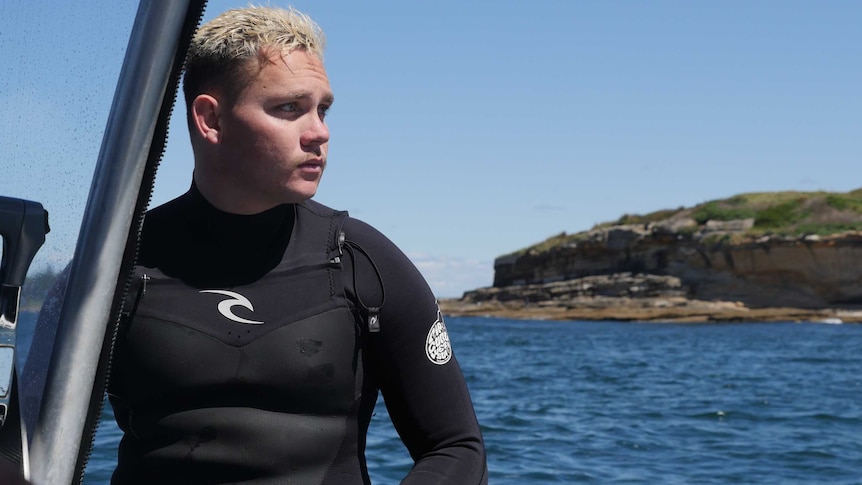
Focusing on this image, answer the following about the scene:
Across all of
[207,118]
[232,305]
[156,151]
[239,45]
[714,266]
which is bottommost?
[232,305]

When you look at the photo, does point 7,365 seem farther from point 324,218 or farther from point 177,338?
point 324,218

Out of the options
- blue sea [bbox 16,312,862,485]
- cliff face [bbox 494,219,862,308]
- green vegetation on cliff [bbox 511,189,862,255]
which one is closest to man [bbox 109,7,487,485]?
blue sea [bbox 16,312,862,485]

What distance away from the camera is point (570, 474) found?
976 centimetres

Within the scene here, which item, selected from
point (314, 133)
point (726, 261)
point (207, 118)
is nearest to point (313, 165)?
point (314, 133)

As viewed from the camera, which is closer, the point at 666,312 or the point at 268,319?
the point at 268,319

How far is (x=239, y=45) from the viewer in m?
1.67

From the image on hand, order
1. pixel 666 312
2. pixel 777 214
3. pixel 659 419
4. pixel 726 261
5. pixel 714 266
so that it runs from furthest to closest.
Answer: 1. pixel 777 214
2. pixel 714 266
3. pixel 726 261
4. pixel 666 312
5. pixel 659 419

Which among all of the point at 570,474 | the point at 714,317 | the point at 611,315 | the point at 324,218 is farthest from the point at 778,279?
the point at 324,218

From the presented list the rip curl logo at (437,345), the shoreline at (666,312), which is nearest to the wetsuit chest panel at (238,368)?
the rip curl logo at (437,345)

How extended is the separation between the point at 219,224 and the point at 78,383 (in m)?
0.54

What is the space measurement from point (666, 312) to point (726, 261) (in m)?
4.47

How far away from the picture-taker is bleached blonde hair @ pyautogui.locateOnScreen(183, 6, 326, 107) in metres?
1.65

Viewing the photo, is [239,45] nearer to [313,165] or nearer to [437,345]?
[313,165]

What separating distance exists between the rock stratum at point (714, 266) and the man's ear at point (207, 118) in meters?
52.3
